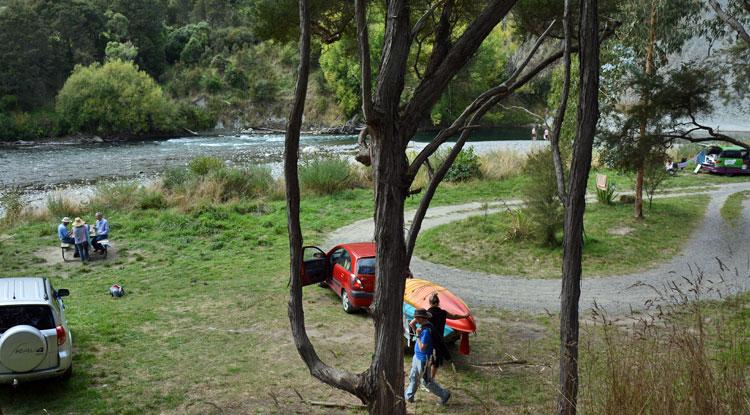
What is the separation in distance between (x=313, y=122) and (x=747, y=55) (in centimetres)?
6369

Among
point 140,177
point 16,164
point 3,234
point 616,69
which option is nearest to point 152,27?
point 16,164

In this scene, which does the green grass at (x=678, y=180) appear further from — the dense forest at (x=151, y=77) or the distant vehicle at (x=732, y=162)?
the dense forest at (x=151, y=77)

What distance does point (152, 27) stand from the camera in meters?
85.7

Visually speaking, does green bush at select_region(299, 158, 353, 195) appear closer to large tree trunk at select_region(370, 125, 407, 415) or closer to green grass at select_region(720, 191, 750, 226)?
green grass at select_region(720, 191, 750, 226)

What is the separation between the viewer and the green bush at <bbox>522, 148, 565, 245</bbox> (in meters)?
16.2

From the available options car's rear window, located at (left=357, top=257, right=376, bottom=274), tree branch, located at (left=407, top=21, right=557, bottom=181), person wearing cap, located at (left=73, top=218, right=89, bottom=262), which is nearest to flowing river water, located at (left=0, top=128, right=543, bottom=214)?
person wearing cap, located at (left=73, top=218, right=89, bottom=262)

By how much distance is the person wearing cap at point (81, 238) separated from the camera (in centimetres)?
1738

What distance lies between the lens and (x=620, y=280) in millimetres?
14438

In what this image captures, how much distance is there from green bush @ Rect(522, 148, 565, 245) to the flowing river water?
1736 centimetres

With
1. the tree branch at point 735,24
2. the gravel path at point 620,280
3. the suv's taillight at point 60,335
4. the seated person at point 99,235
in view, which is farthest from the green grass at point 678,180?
the suv's taillight at point 60,335

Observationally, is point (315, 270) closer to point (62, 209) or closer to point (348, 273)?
point (348, 273)

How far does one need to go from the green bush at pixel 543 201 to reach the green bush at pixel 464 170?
11.8m

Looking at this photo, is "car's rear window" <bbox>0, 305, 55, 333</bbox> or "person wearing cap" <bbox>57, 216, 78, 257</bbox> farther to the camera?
"person wearing cap" <bbox>57, 216, 78, 257</bbox>

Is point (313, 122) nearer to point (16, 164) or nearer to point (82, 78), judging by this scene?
point (82, 78)
